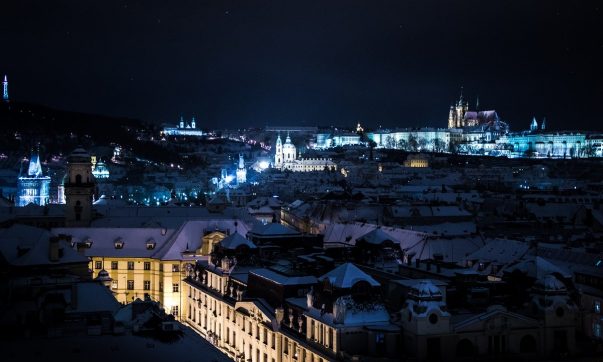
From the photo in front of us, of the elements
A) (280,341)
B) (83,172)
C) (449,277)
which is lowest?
(280,341)

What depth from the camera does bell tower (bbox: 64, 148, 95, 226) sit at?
66.6 m

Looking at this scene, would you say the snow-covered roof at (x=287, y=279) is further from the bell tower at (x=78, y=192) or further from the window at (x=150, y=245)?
the bell tower at (x=78, y=192)

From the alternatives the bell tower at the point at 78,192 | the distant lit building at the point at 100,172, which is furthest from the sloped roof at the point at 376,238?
the distant lit building at the point at 100,172

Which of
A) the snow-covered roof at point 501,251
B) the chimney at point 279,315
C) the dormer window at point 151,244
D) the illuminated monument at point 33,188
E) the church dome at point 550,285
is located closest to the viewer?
the church dome at point 550,285

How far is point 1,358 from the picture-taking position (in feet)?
81.8

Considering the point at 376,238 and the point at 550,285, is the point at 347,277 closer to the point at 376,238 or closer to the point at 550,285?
the point at 550,285

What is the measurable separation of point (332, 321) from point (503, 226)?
4229cm

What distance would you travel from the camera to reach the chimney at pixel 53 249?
44625 mm

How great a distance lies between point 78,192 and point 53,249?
22.8 meters

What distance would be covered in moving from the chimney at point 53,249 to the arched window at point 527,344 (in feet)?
78.6

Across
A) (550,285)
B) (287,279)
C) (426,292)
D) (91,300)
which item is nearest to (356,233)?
(287,279)

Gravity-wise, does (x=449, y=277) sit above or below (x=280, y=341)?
above

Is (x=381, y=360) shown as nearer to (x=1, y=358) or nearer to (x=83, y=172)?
(x=1, y=358)

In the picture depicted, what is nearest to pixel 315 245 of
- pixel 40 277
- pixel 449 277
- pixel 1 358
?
pixel 449 277
